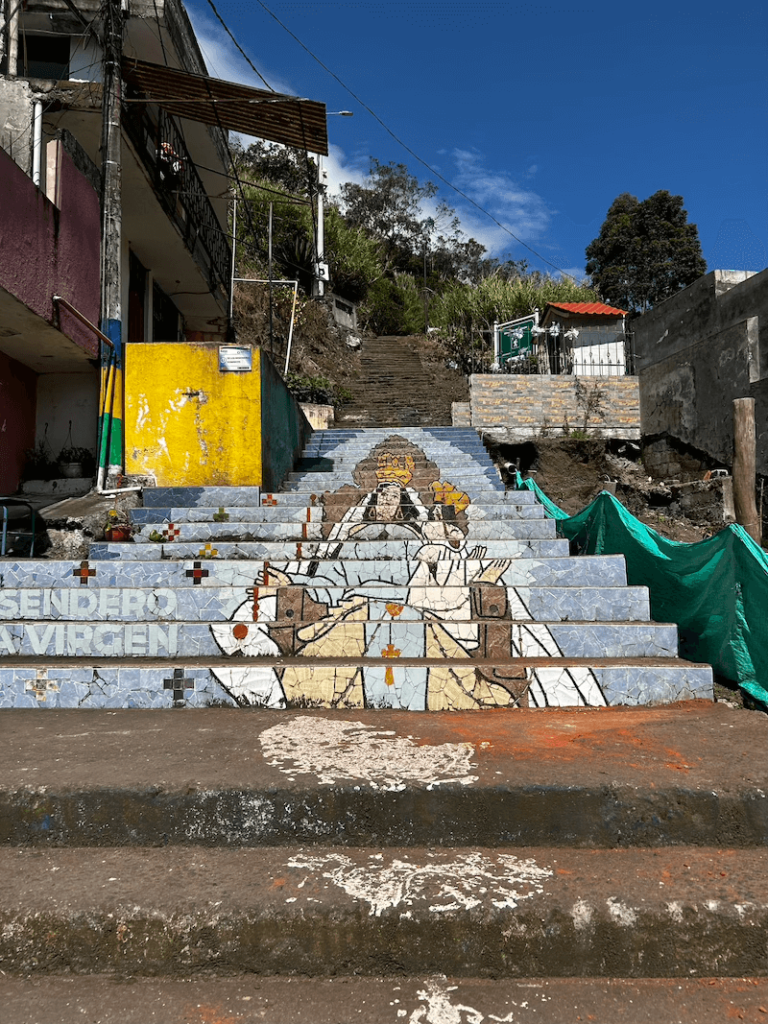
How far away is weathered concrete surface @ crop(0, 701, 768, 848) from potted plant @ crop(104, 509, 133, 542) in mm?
2921

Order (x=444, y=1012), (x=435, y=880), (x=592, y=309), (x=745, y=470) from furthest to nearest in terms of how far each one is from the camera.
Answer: (x=592, y=309)
(x=745, y=470)
(x=435, y=880)
(x=444, y=1012)

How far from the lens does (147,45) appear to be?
972cm

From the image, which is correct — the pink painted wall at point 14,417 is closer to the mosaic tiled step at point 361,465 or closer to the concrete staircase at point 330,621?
the concrete staircase at point 330,621

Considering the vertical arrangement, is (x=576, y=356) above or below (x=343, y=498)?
above

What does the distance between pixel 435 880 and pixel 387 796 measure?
37 centimetres

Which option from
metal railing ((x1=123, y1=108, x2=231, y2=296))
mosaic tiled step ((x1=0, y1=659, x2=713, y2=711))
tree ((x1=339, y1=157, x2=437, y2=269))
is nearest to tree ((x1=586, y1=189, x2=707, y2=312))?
tree ((x1=339, y1=157, x2=437, y2=269))

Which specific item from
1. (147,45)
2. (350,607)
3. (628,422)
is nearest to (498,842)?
(350,607)

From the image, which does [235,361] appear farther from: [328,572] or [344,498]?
[328,572]

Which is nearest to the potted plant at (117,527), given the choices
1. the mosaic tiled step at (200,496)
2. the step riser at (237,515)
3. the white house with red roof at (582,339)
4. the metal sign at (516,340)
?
the step riser at (237,515)

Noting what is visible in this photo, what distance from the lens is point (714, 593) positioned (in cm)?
441

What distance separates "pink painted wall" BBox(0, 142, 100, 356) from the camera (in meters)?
6.38

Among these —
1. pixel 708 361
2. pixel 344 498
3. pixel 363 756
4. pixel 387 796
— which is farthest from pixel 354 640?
pixel 708 361

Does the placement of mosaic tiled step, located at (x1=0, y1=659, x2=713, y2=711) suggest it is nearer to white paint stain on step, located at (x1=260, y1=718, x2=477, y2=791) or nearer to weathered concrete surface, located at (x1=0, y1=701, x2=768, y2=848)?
white paint stain on step, located at (x1=260, y1=718, x2=477, y2=791)

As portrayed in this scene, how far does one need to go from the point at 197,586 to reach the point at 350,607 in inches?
45.1
